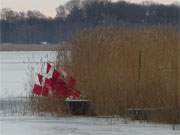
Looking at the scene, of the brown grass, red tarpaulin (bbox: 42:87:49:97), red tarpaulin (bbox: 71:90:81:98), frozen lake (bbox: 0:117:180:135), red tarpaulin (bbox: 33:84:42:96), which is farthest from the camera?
red tarpaulin (bbox: 33:84:42:96)

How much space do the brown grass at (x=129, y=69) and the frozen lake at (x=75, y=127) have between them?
66cm

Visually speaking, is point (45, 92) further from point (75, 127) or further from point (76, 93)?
point (75, 127)

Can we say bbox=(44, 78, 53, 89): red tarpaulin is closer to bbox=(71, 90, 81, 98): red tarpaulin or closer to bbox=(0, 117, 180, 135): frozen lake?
bbox=(71, 90, 81, 98): red tarpaulin

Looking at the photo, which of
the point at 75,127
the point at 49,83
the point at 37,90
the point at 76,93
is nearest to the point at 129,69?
the point at 76,93

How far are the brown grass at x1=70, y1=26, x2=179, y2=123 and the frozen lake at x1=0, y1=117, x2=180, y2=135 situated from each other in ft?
2.17

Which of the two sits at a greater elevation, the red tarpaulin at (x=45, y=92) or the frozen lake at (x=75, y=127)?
the red tarpaulin at (x=45, y=92)

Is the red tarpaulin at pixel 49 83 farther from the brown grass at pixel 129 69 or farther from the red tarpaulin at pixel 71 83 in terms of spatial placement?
the brown grass at pixel 129 69

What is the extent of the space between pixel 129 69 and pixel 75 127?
280 centimetres

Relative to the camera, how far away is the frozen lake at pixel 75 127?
1206 cm

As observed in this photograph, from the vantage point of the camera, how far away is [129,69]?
1507cm

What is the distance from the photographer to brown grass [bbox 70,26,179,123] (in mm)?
14250

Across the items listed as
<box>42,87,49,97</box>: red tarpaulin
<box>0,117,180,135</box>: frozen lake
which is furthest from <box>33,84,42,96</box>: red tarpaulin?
<box>0,117,180,135</box>: frozen lake

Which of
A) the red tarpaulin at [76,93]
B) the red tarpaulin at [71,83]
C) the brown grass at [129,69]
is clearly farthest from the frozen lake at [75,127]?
the red tarpaulin at [71,83]

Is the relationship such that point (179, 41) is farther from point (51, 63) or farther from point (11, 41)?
point (11, 41)
